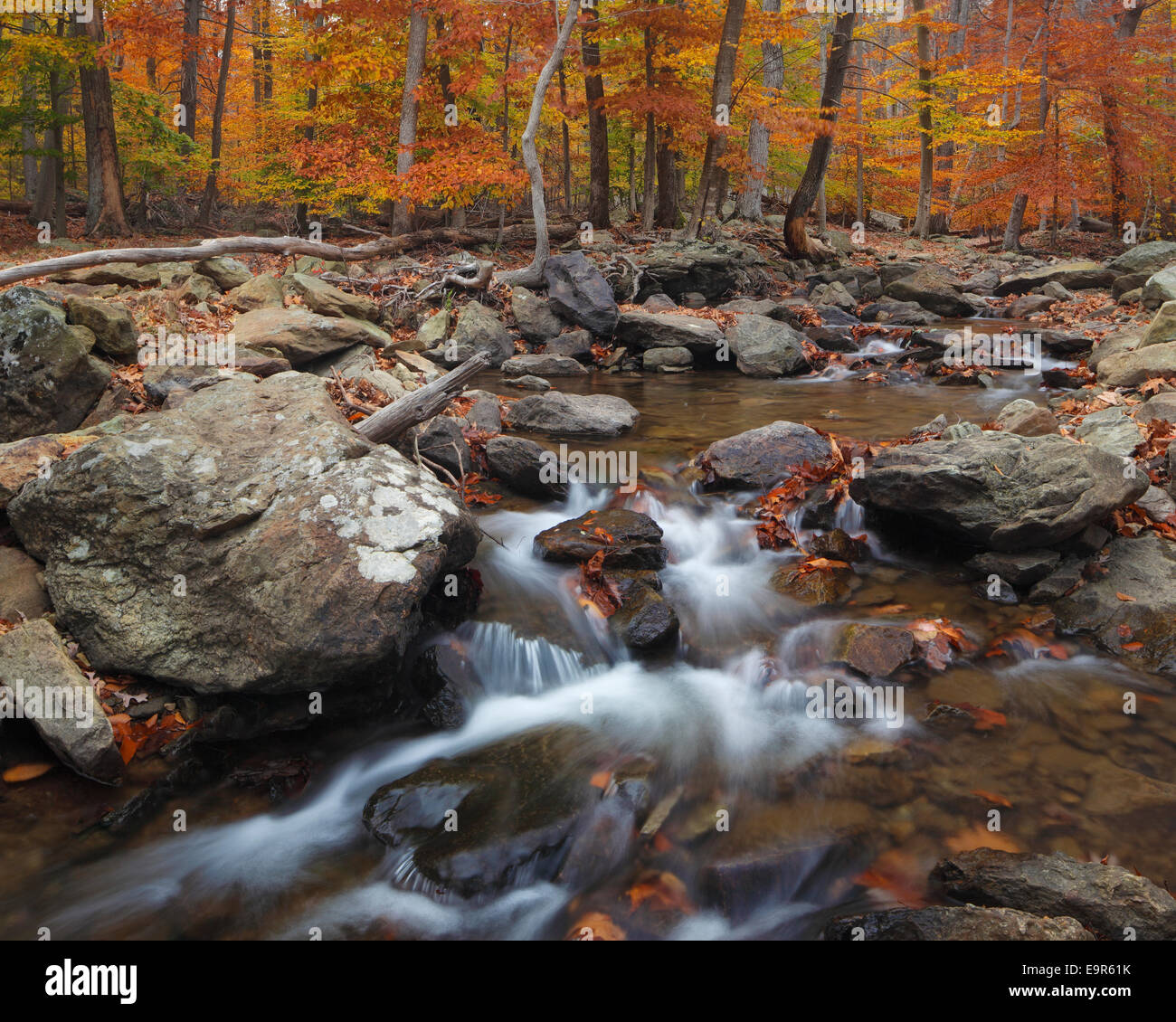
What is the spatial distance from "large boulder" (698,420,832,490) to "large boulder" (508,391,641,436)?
1.48m

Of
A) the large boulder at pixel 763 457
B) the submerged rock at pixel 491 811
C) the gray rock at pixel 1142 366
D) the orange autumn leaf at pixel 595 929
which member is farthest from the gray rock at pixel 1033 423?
the orange autumn leaf at pixel 595 929

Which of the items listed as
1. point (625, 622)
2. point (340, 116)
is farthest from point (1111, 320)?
point (340, 116)

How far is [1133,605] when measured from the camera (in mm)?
5219

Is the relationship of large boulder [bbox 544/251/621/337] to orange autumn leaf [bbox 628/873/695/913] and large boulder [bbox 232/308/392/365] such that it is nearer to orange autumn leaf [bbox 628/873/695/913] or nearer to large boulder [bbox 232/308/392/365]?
large boulder [bbox 232/308/392/365]

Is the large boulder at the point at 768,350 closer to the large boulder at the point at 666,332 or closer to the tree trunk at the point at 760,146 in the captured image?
the large boulder at the point at 666,332

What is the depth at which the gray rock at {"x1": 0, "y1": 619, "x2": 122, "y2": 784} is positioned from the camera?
379 cm

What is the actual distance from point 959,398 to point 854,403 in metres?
1.44

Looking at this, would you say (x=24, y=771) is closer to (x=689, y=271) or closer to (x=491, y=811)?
(x=491, y=811)

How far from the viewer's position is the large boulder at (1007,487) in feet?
17.8

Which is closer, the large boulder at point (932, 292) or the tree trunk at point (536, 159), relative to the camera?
the tree trunk at point (536, 159)

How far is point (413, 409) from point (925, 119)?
21718mm

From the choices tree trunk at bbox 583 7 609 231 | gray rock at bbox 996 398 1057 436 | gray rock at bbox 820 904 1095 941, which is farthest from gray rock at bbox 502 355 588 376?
gray rock at bbox 820 904 1095 941

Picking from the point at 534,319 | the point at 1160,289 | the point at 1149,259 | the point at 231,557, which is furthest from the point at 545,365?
the point at 1149,259

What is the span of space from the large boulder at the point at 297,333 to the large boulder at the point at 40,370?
232cm
